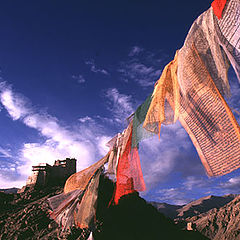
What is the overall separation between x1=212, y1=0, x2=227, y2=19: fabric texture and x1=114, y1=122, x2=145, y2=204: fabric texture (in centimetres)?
221

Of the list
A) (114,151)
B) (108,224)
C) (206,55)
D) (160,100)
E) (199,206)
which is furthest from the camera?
(199,206)

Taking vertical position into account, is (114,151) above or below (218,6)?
below

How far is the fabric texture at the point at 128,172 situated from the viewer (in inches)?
120

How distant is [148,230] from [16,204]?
63.6ft

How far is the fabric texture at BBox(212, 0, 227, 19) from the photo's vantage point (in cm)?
169

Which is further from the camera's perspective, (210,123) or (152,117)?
(152,117)

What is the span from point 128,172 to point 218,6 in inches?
102

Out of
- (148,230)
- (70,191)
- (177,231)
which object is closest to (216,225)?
(177,231)

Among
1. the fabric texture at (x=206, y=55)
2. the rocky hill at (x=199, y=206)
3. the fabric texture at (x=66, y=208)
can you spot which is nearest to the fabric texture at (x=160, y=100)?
the fabric texture at (x=206, y=55)

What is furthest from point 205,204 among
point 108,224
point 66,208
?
point 66,208

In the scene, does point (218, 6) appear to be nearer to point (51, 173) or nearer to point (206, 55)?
point (206, 55)

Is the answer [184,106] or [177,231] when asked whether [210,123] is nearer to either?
[184,106]

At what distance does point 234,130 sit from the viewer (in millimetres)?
1772

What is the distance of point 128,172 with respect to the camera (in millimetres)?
3166
